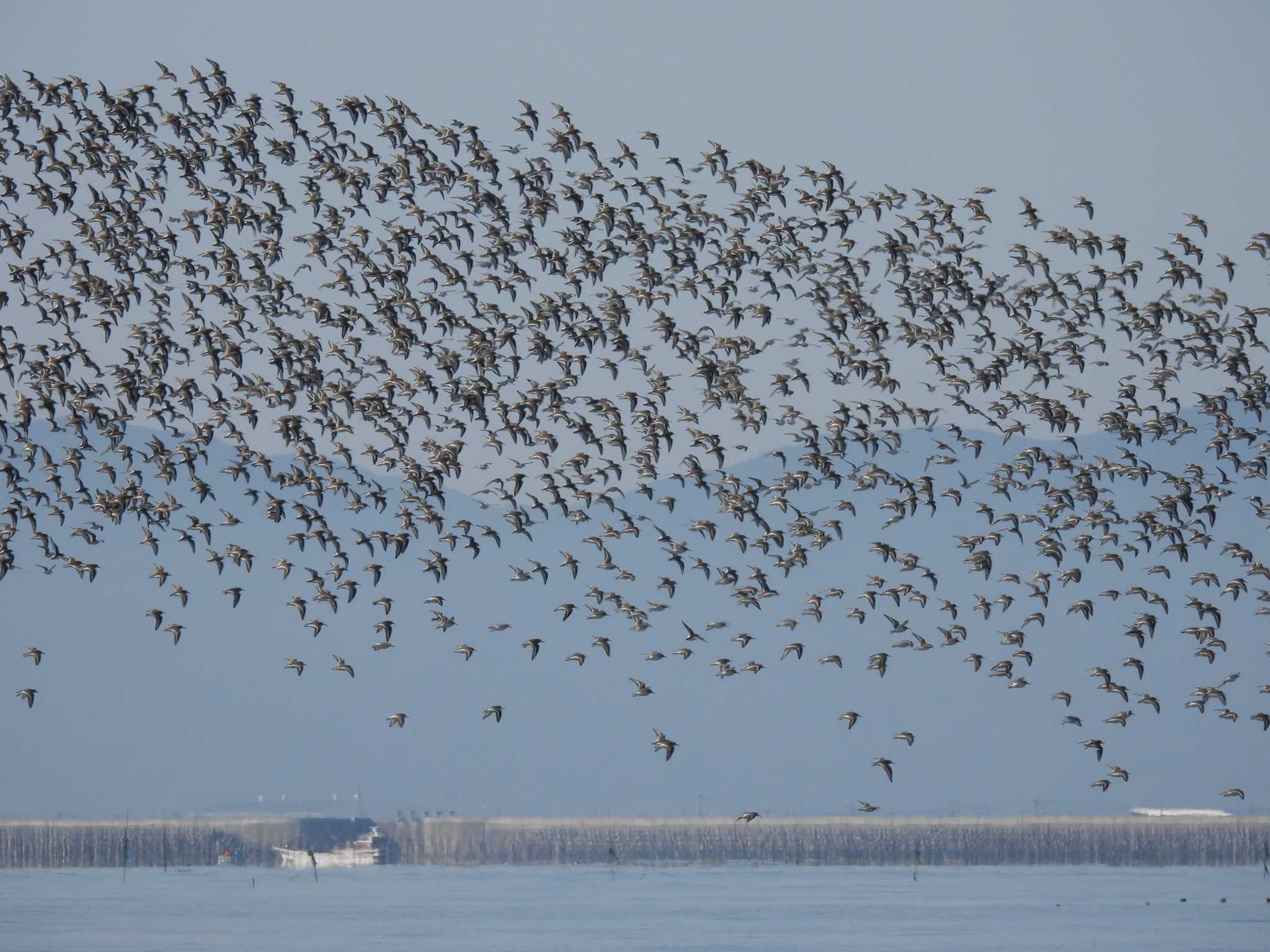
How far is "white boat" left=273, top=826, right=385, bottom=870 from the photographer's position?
623ft

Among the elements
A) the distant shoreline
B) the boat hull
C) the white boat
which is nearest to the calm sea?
the distant shoreline

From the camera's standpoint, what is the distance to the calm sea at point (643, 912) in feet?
277

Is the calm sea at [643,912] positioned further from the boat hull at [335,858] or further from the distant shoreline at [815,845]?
the boat hull at [335,858]

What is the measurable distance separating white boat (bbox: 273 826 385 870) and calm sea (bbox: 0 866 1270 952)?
24.9 meters

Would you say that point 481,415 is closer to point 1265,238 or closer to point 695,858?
point 1265,238

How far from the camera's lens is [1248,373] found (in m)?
64.0

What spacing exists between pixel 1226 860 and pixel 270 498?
141 metres

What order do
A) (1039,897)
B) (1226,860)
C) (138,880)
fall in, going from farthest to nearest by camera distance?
1. (1226,860)
2. (138,880)
3. (1039,897)

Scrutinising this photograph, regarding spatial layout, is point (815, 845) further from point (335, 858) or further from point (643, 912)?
point (643, 912)

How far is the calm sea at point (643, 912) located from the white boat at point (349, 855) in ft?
81.8

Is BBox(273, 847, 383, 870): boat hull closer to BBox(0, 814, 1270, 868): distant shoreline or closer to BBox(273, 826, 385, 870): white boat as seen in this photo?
BBox(273, 826, 385, 870): white boat

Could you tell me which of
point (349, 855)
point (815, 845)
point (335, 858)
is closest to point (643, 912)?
point (815, 845)

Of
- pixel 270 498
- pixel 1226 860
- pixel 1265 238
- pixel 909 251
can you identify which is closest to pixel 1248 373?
pixel 1265 238

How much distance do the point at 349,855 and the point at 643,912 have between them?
3597 inches
